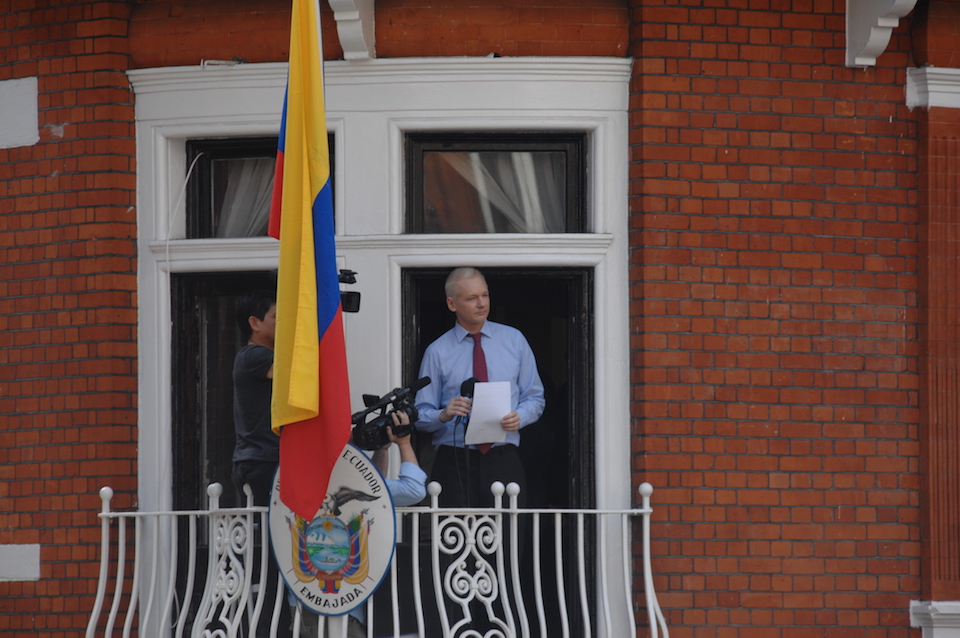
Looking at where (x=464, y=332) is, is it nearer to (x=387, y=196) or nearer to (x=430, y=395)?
(x=430, y=395)

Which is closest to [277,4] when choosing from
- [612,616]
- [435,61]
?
[435,61]

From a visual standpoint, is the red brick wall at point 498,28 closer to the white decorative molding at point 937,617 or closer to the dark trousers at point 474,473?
the dark trousers at point 474,473

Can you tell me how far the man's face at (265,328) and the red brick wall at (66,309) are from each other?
0.73 metres

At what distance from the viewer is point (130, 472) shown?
5520mm

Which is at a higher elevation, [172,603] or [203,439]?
[203,439]

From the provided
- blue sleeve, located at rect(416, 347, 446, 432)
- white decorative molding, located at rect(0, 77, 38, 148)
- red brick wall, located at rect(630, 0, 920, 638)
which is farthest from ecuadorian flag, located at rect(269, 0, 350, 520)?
white decorative molding, located at rect(0, 77, 38, 148)

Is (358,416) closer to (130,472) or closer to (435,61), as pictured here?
(130,472)

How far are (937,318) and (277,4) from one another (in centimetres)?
376

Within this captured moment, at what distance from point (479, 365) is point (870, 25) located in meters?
2.60

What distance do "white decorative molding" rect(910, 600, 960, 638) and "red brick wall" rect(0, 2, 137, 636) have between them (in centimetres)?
401

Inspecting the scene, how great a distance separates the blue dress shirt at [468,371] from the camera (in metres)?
5.42

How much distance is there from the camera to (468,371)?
545cm

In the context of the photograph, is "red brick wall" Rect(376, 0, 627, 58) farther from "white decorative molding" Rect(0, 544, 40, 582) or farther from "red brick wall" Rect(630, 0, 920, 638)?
"white decorative molding" Rect(0, 544, 40, 582)

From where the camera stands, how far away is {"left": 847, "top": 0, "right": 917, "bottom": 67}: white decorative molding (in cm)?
529
